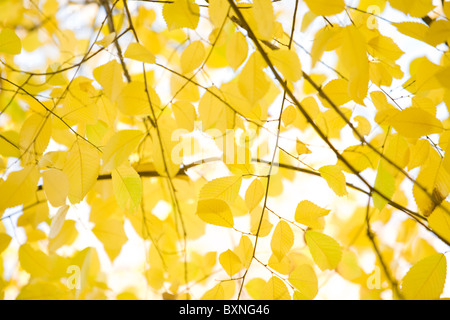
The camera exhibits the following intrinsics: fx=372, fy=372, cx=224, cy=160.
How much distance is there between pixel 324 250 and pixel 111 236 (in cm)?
62

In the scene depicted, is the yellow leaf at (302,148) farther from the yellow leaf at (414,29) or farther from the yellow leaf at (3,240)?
the yellow leaf at (3,240)

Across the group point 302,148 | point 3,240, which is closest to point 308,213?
point 302,148

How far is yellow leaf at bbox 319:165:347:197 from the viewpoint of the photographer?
83cm

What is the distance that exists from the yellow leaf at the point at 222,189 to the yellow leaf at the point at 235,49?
0.81 ft

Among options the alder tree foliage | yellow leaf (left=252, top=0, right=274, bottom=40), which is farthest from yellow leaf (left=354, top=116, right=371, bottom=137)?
yellow leaf (left=252, top=0, right=274, bottom=40)

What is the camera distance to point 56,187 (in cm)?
75

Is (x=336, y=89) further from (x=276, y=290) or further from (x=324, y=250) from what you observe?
(x=276, y=290)

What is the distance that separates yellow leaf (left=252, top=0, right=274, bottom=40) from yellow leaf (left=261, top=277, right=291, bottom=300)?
0.55m

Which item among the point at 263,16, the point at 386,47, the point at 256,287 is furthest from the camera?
the point at 256,287

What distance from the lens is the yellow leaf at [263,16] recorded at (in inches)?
23.2

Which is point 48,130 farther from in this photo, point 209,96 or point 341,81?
point 341,81

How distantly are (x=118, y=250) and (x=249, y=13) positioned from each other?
75 cm
